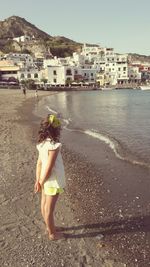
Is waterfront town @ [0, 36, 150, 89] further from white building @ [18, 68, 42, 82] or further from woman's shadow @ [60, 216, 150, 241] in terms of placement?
woman's shadow @ [60, 216, 150, 241]

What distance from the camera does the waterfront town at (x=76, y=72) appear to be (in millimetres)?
122062

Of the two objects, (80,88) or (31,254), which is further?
(80,88)

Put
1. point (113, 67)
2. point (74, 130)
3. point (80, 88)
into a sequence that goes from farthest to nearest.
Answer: point (113, 67), point (80, 88), point (74, 130)

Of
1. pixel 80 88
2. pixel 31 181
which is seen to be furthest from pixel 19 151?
pixel 80 88

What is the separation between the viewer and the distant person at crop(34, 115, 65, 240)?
5.33m

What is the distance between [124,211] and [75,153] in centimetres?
658

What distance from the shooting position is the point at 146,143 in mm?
15938

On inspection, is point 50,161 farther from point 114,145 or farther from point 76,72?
point 76,72

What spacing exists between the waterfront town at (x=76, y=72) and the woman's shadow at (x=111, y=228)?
109m

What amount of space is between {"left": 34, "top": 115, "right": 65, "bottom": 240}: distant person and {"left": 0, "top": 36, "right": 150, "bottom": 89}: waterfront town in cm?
10984

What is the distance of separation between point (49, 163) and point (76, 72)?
126m

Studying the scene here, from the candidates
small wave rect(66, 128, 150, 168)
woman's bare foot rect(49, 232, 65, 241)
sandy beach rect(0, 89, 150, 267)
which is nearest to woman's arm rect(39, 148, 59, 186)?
woman's bare foot rect(49, 232, 65, 241)

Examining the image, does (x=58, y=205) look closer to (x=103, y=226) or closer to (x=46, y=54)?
(x=103, y=226)

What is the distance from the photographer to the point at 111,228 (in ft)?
21.6
